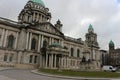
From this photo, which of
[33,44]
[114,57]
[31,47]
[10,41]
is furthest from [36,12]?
[114,57]

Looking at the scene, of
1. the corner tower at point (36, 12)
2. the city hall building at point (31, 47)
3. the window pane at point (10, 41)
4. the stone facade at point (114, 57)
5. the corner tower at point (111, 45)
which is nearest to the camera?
the city hall building at point (31, 47)

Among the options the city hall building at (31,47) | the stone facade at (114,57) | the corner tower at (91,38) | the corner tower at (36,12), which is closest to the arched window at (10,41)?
the city hall building at (31,47)

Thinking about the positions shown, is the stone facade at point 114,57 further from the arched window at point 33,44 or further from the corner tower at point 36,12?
the arched window at point 33,44

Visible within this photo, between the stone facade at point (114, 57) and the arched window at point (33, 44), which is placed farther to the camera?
the stone facade at point (114, 57)

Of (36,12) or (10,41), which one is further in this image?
(36,12)

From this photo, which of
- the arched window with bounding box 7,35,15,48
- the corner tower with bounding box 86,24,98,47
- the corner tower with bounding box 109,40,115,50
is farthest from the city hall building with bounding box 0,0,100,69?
the corner tower with bounding box 109,40,115,50

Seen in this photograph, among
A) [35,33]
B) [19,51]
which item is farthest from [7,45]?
[35,33]

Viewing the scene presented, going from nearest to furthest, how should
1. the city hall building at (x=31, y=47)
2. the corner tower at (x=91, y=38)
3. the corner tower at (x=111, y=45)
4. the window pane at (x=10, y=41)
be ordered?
the city hall building at (x=31, y=47), the window pane at (x=10, y=41), the corner tower at (x=91, y=38), the corner tower at (x=111, y=45)

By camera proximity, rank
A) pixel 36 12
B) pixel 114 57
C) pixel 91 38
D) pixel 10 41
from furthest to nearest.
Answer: pixel 114 57, pixel 91 38, pixel 36 12, pixel 10 41

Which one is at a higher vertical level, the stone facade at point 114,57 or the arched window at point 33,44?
the arched window at point 33,44

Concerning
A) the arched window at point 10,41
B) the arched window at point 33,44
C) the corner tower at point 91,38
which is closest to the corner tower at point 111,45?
the corner tower at point 91,38

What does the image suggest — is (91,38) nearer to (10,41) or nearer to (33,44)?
(33,44)

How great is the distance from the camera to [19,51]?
5581 cm

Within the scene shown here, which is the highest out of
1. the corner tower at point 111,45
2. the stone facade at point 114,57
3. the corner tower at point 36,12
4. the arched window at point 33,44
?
the corner tower at point 36,12
